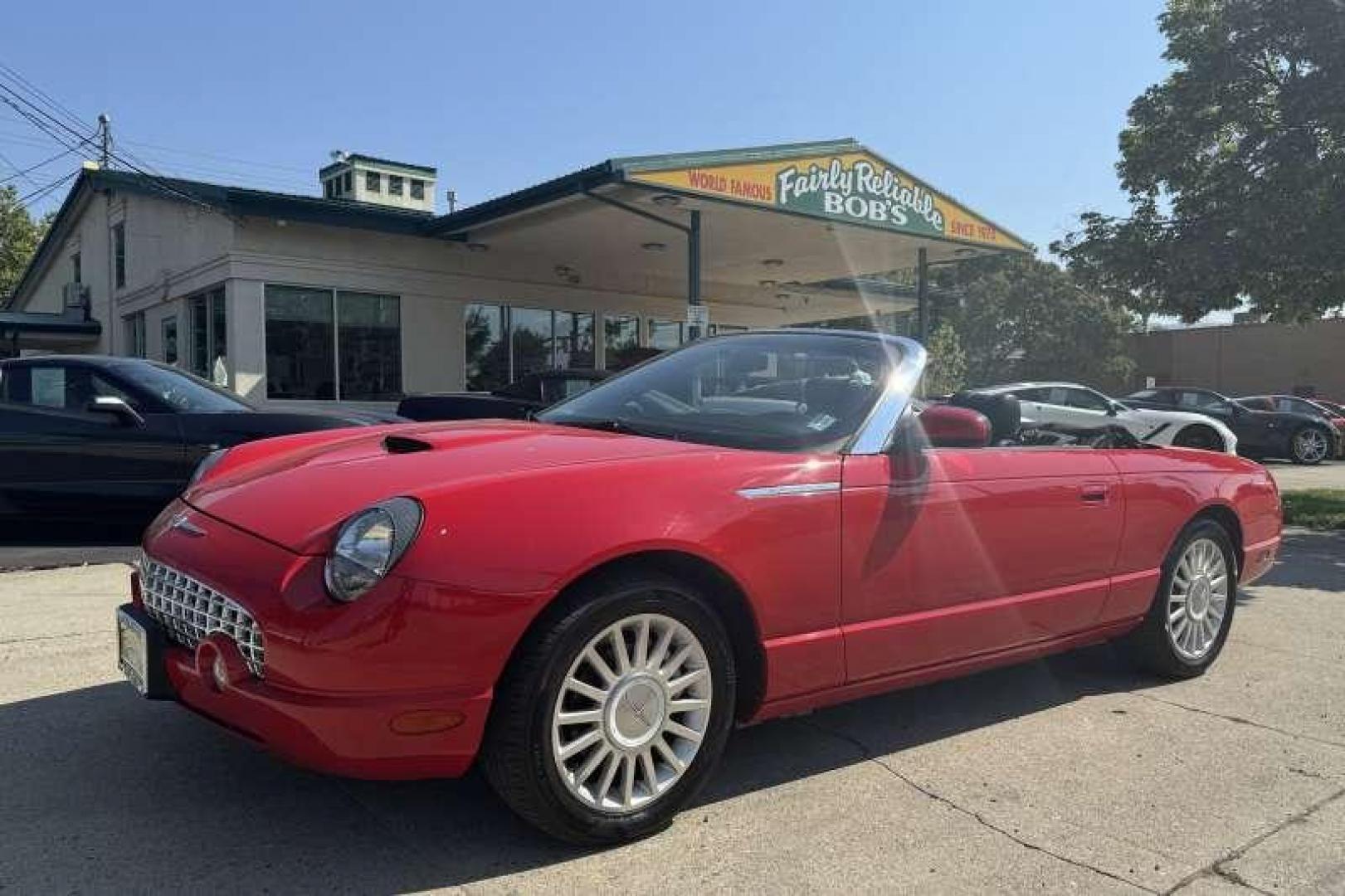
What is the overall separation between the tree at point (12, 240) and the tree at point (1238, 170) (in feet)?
133

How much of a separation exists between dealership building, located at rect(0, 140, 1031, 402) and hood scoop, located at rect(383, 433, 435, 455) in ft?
30.1

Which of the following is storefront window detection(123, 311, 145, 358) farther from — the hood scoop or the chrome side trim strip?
the chrome side trim strip

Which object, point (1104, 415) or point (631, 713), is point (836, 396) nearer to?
point (631, 713)

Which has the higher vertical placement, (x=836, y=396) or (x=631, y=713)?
(x=836, y=396)

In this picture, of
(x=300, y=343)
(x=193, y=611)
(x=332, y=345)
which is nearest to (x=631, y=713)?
(x=193, y=611)

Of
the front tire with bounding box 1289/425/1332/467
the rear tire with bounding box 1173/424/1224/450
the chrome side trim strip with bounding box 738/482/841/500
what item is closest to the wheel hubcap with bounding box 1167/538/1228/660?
the chrome side trim strip with bounding box 738/482/841/500

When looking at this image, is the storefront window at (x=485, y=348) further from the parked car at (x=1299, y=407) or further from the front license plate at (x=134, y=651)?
the parked car at (x=1299, y=407)

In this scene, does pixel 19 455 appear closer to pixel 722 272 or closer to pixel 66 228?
pixel 722 272

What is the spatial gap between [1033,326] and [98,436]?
47060 millimetres

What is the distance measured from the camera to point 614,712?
282 centimetres

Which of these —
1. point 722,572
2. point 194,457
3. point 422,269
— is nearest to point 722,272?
point 422,269

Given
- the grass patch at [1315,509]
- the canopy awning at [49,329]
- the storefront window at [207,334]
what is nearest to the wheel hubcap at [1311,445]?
the grass patch at [1315,509]

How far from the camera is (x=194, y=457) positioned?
720 cm

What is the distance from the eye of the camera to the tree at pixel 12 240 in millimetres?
39344
